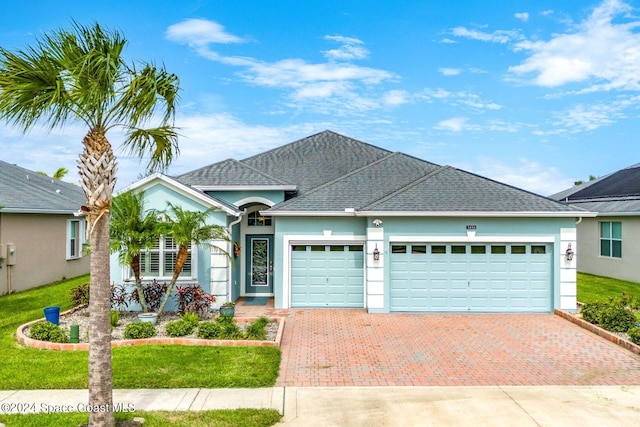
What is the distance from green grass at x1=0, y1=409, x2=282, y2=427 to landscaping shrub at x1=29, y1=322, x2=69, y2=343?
371 centimetres

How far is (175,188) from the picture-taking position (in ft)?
45.3

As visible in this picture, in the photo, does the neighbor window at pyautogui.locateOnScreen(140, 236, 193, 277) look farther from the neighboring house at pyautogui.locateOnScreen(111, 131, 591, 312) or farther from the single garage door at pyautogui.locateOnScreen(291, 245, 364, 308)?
the single garage door at pyautogui.locateOnScreen(291, 245, 364, 308)

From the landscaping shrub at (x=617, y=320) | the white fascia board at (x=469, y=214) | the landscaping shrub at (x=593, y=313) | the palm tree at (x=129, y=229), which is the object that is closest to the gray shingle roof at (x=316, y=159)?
the white fascia board at (x=469, y=214)

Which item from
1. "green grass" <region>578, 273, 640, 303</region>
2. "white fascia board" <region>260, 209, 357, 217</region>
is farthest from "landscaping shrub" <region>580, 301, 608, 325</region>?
"white fascia board" <region>260, 209, 357, 217</region>

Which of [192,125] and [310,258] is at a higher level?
[192,125]

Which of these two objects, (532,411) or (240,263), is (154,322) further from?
(532,411)

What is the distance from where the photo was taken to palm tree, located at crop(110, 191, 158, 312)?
11727mm

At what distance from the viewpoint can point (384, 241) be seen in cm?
1398

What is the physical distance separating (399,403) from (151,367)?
471 cm

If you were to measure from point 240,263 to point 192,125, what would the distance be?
10.5 meters

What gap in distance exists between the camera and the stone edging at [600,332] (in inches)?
395

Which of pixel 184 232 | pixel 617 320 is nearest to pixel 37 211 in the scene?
pixel 184 232

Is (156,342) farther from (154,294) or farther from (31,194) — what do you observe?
(31,194)

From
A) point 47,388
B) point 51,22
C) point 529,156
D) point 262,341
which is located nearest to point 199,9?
point 51,22
